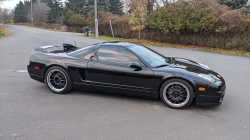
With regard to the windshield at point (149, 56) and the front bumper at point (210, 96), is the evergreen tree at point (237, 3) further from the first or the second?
the front bumper at point (210, 96)

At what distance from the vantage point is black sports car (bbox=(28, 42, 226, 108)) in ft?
13.1

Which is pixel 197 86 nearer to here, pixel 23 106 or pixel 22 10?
pixel 23 106

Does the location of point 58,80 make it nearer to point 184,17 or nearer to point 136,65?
point 136,65

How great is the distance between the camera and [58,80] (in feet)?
16.1

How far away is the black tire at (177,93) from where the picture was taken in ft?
13.1

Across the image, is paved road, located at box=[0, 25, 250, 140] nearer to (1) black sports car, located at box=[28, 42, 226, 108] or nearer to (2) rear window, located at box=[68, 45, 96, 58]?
(1) black sports car, located at box=[28, 42, 226, 108]

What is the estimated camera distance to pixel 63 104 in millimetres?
4312

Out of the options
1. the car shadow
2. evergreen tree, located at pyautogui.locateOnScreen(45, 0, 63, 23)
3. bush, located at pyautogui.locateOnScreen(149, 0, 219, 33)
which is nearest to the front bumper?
the car shadow

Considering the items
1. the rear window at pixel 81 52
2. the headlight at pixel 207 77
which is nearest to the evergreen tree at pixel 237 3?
the headlight at pixel 207 77

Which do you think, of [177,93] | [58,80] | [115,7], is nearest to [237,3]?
[177,93]

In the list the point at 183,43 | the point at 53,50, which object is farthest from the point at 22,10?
the point at 53,50

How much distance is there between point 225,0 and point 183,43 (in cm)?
711

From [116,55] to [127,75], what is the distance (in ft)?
1.90

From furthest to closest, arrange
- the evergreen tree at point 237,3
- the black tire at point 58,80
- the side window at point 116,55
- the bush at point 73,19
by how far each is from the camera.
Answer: the bush at point 73,19
the evergreen tree at point 237,3
the black tire at point 58,80
the side window at point 116,55
